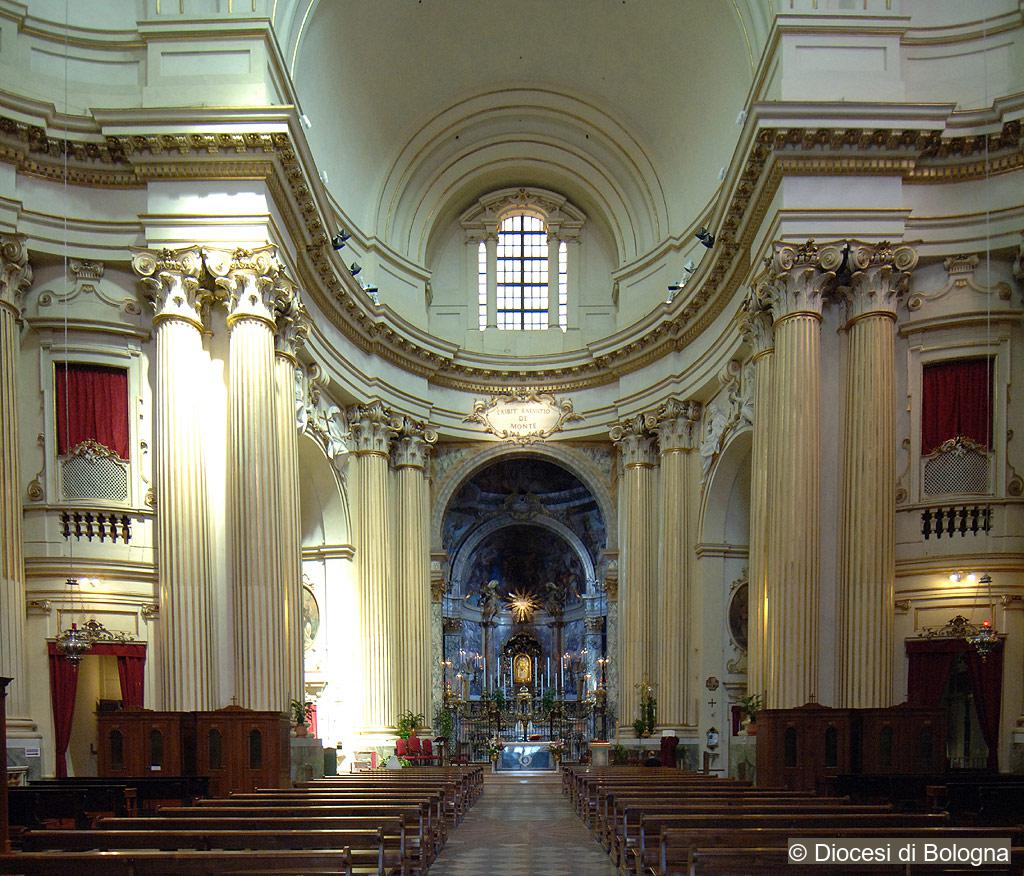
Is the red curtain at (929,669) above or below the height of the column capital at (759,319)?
below

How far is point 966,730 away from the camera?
62.3 feet

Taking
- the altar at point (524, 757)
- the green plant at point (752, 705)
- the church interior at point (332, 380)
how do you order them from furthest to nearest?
the altar at point (524, 757) → the green plant at point (752, 705) → the church interior at point (332, 380)

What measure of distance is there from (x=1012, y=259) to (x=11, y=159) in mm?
16845

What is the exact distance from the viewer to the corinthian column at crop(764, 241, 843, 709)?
58.5 ft

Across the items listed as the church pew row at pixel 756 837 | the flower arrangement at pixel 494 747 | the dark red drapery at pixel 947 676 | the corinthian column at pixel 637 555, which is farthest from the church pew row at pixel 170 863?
the flower arrangement at pixel 494 747

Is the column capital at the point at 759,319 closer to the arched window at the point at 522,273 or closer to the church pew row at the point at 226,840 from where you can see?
the church pew row at the point at 226,840

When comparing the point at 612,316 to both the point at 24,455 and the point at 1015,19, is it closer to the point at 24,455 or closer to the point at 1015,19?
the point at 1015,19

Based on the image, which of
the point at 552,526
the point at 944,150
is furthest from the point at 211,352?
the point at 552,526

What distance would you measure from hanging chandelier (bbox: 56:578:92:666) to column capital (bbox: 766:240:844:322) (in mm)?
12476

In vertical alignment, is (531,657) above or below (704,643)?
below

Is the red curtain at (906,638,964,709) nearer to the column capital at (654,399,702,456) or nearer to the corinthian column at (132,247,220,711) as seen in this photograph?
the column capital at (654,399,702,456)

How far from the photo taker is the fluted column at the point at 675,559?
87.1 feet

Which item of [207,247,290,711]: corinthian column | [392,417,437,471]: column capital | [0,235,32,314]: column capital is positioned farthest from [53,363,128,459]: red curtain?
[392,417,437,471]: column capital

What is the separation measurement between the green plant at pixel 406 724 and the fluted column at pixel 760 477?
9.83 metres
